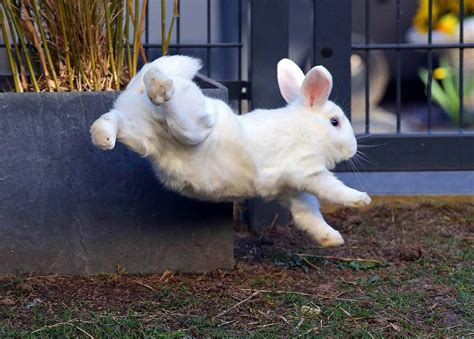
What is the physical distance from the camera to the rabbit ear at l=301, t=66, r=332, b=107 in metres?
4.03

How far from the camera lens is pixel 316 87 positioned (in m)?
4.11

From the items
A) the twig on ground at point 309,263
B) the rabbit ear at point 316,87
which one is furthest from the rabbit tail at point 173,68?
the twig on ground at point 309,263

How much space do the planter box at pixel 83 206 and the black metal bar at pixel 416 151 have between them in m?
1.41

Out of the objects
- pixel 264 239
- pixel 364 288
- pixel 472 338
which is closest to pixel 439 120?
pixel 264 239

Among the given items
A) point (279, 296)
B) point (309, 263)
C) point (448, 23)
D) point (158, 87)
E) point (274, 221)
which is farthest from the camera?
point (448, 23)

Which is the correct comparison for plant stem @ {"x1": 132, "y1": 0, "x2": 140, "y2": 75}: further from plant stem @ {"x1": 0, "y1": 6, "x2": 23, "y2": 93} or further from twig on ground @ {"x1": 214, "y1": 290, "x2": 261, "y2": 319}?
twig on ground @ {"x1": 214, "y1": 290, "x2": 261, "y2": 319}

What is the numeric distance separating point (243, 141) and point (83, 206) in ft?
2.67

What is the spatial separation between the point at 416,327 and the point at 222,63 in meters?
3.75

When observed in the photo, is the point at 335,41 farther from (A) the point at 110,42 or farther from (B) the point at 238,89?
(A) the point at 110,42

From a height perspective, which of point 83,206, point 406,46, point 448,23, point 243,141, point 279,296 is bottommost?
point 279,296

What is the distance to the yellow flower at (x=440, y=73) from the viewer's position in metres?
8.07

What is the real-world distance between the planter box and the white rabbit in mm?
352

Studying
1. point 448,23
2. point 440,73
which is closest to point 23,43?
point 440,73

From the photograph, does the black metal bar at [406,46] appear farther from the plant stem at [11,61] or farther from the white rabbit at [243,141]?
the plant stem at [11,61]
